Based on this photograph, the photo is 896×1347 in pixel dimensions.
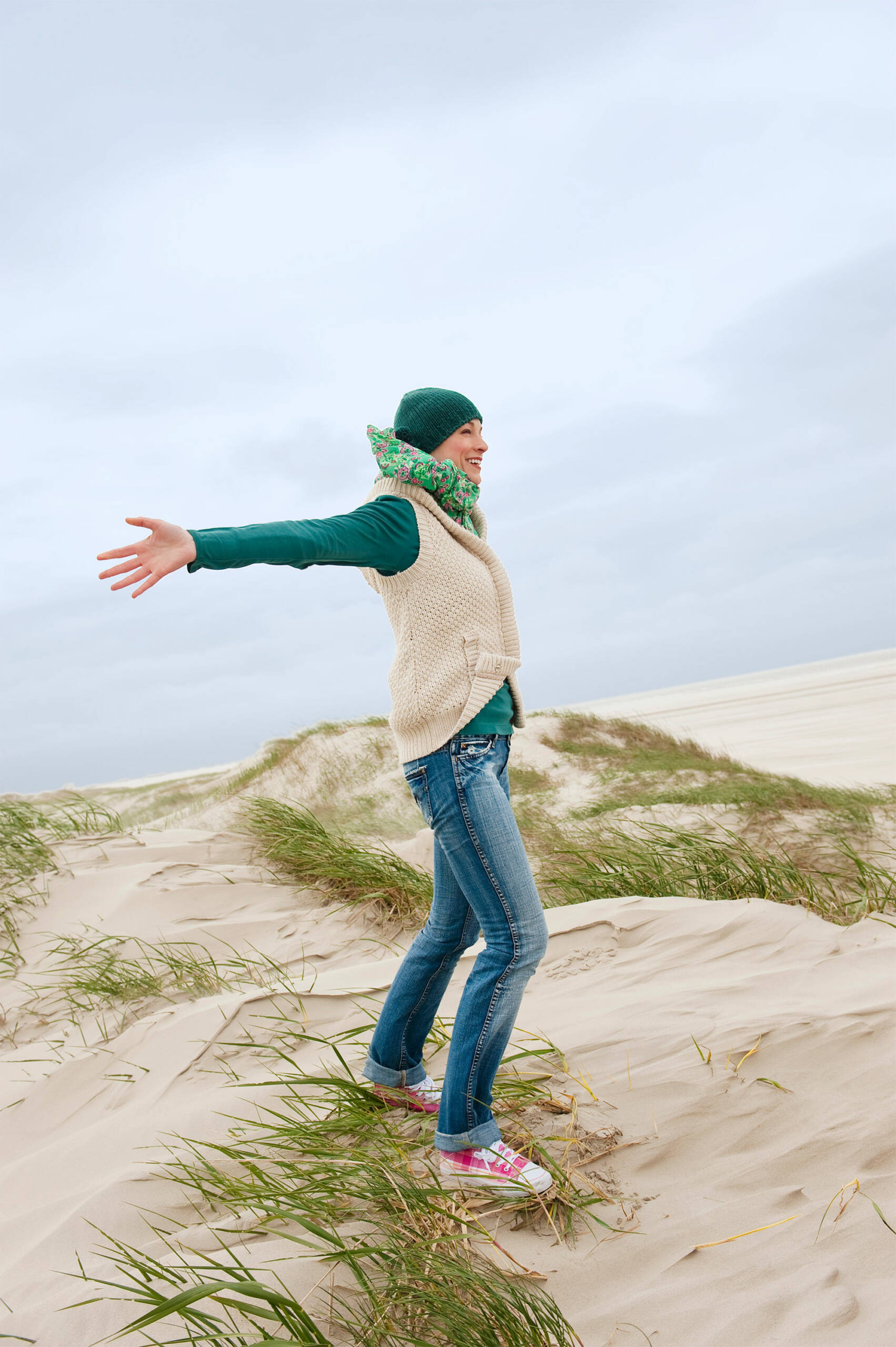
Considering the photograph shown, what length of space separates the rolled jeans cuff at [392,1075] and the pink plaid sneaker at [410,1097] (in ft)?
0.04

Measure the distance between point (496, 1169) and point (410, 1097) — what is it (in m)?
0.52

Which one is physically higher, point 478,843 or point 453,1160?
point 478,843

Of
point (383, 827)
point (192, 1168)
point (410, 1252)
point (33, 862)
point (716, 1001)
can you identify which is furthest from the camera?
point (383, 827)

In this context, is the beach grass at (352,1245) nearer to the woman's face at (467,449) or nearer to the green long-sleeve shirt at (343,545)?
the green long-sleeve shirt at (343,545)

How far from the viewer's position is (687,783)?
31.0 feet

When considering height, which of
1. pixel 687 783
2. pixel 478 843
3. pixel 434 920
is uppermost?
pixel 478 843

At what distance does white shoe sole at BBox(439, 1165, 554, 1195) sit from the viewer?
2.29 metres

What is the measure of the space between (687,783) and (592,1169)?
7.29 metres

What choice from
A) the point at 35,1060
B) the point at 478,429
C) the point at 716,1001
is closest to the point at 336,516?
the point at 478,429

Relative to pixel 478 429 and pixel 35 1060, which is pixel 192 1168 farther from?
pixel 478 429

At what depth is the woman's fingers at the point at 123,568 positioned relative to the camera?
1.96 m

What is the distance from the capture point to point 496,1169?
2.33m

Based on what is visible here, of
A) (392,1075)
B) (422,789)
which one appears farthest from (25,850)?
(422,789)

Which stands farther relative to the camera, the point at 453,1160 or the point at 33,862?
the point at 33,862
